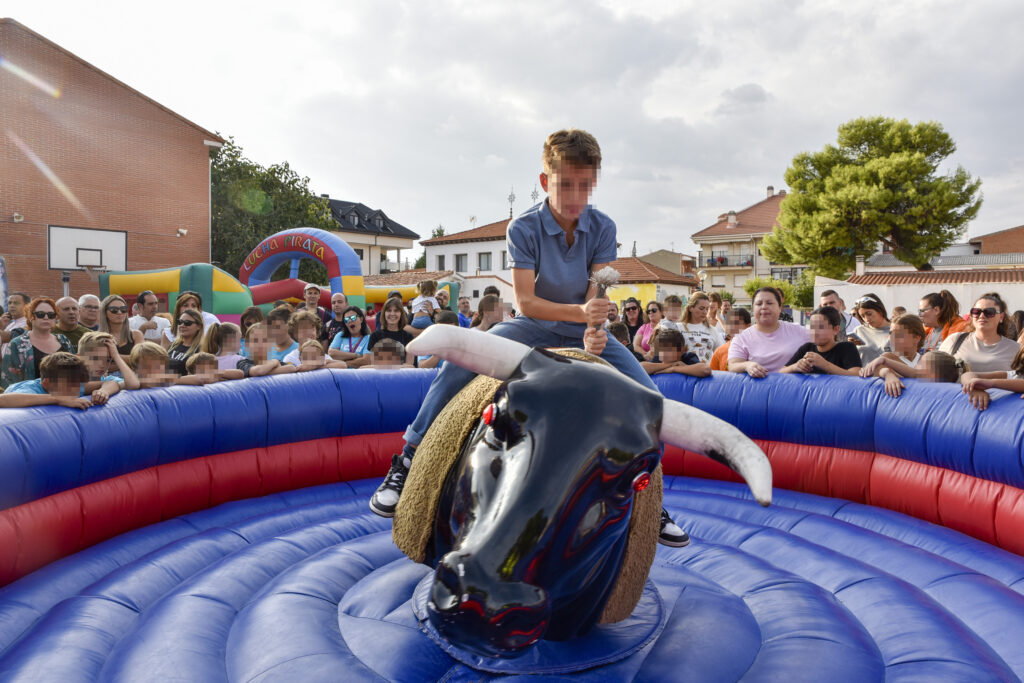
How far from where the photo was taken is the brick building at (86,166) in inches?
838

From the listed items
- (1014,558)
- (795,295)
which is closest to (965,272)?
(795,295)

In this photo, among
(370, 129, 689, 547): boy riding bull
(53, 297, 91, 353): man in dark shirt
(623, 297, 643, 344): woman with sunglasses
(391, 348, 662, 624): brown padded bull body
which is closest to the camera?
(391, 348, 662, 624): brown padded bull body

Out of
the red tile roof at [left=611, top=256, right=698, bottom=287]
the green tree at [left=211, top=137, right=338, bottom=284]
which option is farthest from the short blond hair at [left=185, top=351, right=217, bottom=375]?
the red tile roof at [left=611, top=256, right=698, bottom=287]

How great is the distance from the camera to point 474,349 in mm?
2193

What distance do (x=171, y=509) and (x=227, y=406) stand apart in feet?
2.26

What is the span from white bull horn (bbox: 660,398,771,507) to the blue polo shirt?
0.89m

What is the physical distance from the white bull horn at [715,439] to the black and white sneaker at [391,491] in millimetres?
809

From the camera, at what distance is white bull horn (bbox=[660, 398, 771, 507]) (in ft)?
6.37

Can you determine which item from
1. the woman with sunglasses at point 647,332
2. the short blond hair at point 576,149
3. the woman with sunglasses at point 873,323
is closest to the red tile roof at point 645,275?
the woman with sunglasses at point 647,332

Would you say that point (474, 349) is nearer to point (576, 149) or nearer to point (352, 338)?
point (576, 149)

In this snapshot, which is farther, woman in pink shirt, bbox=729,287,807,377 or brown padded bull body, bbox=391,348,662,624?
woman in pink shirt, bbox=729,287,807,377

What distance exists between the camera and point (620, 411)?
6.59 ft

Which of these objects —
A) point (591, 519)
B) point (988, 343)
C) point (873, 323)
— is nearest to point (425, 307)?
point (873, 323)

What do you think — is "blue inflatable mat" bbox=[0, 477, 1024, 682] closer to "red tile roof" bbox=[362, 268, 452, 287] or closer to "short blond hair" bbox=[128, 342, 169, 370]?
"short blond hair" bbox=[128, 342, 169, 370]
